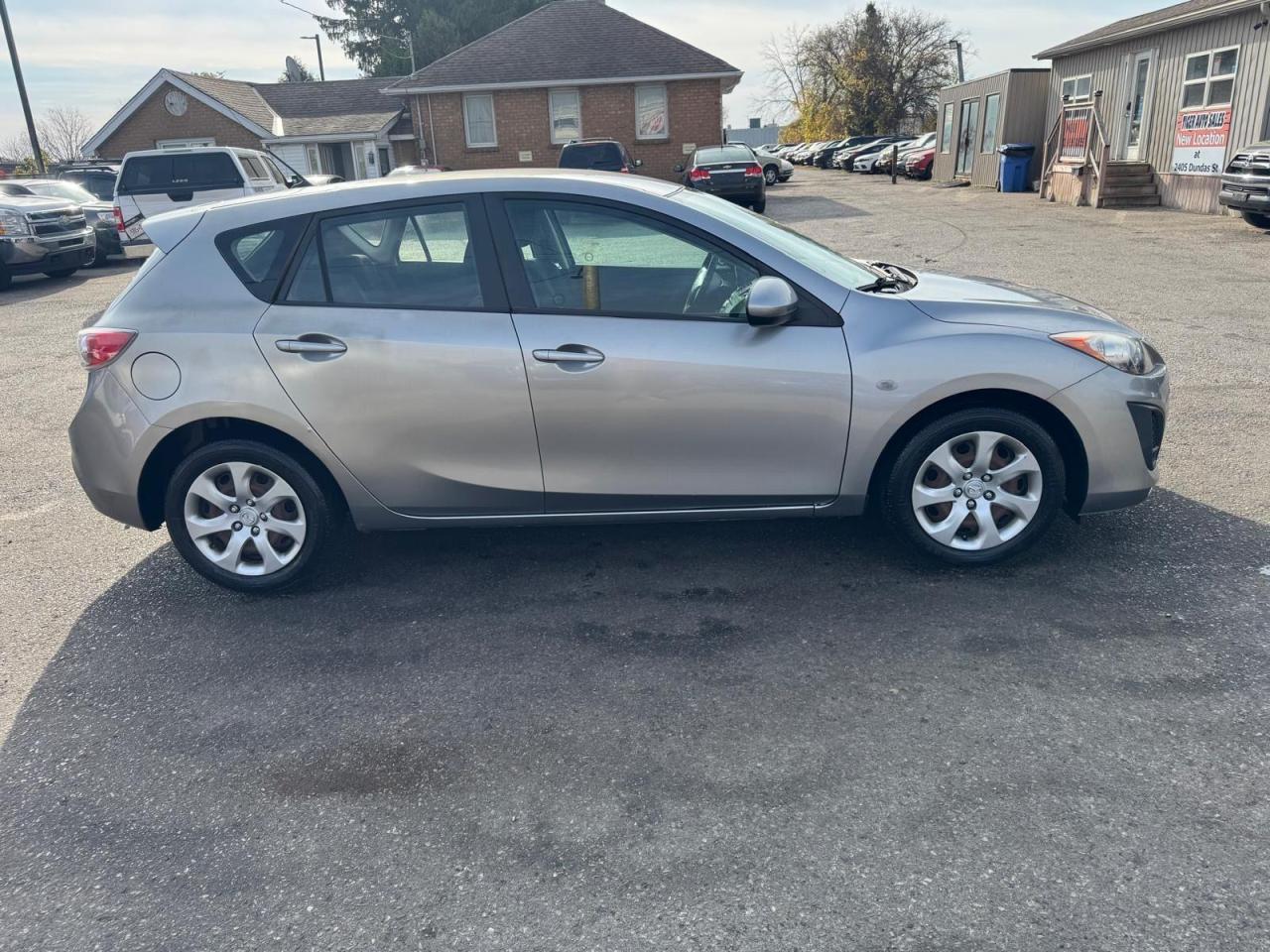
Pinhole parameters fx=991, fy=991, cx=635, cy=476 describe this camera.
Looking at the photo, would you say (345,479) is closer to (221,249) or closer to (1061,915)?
(221,249)

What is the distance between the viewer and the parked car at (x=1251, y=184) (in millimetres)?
14266

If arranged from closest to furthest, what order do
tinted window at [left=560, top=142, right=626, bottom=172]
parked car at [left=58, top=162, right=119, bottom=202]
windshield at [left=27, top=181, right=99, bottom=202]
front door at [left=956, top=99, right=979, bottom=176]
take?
windshield at [left=27, top=181, right=99, bottom=202]
tinted window at [left=560, top=142, right=626, bottom=172]
parked car at [left=58, top=162, right=119, bottom=202]
front door at [left=956, top=99, right=979, bottom=176]

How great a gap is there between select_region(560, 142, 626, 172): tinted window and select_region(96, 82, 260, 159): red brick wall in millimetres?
21533

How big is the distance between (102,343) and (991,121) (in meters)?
28.3

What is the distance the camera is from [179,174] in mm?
17156

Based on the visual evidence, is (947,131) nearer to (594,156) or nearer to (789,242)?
(594,156)

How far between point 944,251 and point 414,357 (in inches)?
477

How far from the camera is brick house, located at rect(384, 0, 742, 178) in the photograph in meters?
30.8

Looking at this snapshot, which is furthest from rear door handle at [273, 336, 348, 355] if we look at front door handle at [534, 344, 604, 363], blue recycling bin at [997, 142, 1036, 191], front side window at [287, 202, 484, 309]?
blue recycling bin at [997, 142, 1036, 191]

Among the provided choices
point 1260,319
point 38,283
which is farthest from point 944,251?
point 38,283

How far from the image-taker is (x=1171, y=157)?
18984mm

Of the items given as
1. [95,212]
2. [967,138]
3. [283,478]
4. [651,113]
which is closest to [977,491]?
[283,478]

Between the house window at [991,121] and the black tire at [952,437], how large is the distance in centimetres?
2614

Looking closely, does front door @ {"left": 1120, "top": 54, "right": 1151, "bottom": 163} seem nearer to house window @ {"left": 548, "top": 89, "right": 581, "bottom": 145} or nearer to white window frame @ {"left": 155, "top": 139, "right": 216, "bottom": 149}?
house window @ {"left": 548, "top": 89, "right": 581, "bottom": 145}
